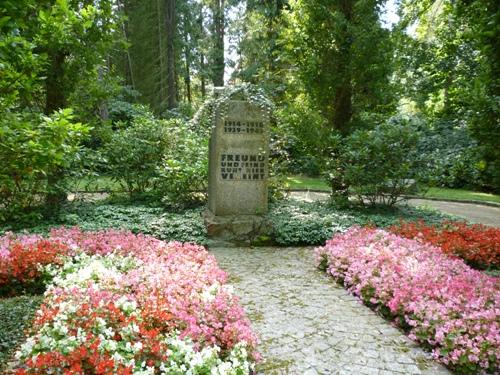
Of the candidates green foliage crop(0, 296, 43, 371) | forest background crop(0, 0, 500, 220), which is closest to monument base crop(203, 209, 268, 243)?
forest background crop(0, 0, 500, 220)

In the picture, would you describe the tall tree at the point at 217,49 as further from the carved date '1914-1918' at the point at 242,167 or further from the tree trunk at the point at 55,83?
the carved date '1914-1918' at the point at 242,167

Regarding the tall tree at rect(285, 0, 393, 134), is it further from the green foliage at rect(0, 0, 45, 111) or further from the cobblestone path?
the green foliage at rect(0, 0, 45, 111)

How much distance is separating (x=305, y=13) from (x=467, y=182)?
433 inches

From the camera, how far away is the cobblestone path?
355 centimetres

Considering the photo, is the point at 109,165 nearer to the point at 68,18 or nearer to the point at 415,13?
the point at 68,18

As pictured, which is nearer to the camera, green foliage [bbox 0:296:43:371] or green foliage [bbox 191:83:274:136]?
green foliage [bbox 0:296:43:371]

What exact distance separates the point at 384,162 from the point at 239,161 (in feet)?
11.0

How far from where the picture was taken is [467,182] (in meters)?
18.2

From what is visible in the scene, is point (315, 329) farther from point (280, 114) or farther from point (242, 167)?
point (280, 114)

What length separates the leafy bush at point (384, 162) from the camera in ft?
30.6

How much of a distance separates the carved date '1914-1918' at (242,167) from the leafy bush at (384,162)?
222 cm

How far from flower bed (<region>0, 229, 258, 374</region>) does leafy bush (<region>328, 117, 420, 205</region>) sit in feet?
18.0

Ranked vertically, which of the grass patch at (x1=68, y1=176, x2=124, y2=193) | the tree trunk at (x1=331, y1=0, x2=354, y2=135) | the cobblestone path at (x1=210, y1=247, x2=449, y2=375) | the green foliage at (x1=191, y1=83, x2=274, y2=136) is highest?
the tree trunk at (x1=331, y1=0, x2=354, y2=135)

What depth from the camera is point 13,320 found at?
3.92m
